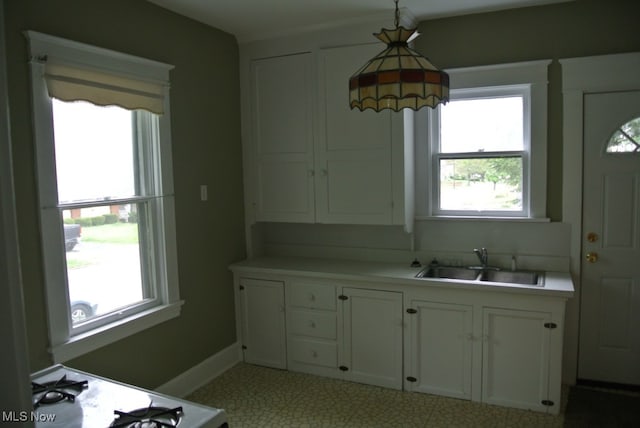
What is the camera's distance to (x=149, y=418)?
62.1 inches

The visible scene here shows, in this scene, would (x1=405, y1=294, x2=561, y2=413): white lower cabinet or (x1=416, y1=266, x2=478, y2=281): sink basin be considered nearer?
(x1=405, y1=294, x2=561, y2=413): white lower cabinet

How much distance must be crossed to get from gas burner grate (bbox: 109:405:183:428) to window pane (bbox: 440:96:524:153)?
9.20ft

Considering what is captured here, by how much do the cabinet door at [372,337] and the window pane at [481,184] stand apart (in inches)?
37.0

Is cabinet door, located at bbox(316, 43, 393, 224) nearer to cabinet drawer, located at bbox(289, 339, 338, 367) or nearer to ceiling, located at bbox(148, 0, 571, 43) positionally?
ceiling, located at bbox(148, 0, 571, 43)

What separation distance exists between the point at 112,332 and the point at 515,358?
2468mm

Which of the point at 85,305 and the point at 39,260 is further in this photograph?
the point at 85,305

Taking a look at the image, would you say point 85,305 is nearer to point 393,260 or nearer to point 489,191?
point 393,260

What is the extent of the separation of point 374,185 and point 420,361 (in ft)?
4.21

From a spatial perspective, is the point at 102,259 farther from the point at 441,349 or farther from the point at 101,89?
the point at 441,349

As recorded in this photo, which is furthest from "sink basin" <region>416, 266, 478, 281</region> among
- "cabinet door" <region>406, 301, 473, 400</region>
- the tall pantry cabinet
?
the tall pantry cabinet

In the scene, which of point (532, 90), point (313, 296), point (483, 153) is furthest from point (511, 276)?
point (313, 296)

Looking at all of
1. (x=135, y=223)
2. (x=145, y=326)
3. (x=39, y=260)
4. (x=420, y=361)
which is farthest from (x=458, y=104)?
(x=39, y=260)

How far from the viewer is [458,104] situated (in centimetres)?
367

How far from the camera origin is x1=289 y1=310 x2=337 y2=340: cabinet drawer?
361 cm
